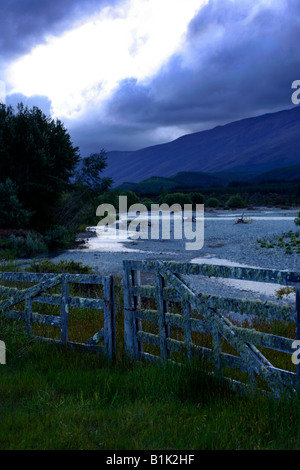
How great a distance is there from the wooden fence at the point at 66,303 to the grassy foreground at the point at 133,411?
54 centimetres

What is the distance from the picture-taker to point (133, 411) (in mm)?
3900

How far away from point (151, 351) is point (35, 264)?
10.4 m

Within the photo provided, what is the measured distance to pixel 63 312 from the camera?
20.4ft

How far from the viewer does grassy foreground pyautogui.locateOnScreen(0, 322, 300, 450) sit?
11.0 feet

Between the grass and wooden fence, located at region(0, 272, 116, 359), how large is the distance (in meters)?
0.36

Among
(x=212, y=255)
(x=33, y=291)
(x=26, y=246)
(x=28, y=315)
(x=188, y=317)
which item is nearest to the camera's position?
(x=188, y=317)

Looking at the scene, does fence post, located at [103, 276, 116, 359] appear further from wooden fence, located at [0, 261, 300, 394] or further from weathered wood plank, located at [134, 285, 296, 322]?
weathered wood plank, located at [134, 285, 296, 322]

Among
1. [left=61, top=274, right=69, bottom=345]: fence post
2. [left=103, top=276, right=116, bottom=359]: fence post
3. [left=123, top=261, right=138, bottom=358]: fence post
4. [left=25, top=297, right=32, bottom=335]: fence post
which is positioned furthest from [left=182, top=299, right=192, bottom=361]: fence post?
[left=25, top=297, right=32, bottom=335]: fence post

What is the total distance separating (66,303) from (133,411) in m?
2.64

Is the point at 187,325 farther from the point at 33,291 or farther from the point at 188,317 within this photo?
the point at 33,291

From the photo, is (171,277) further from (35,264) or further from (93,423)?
(35,264)

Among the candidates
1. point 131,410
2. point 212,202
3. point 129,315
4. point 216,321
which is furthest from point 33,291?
point 212,202
